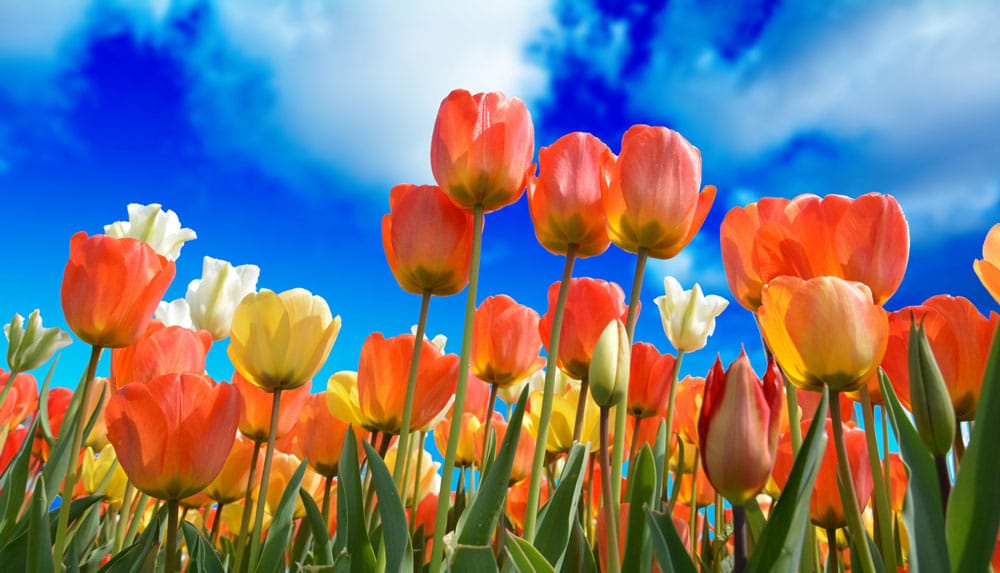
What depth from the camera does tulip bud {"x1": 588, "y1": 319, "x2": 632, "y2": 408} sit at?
1150mm

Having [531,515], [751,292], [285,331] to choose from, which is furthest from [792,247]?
[285,331]

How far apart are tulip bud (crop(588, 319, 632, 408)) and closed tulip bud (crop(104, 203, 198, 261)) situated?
1623 mm

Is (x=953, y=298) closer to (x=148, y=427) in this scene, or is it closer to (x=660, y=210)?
(x=660, y=210)

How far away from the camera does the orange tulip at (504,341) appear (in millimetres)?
1948

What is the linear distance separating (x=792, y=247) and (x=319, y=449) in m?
1.43

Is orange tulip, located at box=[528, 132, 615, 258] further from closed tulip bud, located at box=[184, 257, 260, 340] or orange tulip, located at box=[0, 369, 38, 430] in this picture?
orange tulip, located at box=[0, 369, 38, 430]

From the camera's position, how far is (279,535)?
4.91 feet

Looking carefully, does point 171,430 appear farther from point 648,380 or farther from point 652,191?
point 648,380

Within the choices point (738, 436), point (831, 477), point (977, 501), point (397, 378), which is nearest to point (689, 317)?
point (831, 477)

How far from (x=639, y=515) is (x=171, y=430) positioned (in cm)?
89

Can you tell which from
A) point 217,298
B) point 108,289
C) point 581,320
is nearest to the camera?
point 108,289

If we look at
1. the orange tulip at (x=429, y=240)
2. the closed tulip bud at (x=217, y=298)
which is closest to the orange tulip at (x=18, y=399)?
the closed tulip bud at (x=217, y=298)

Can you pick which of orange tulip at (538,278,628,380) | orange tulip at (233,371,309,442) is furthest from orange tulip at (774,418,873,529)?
orange tulip at (233,371,309,442)

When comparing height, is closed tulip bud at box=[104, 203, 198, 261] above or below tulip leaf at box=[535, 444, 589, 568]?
above
